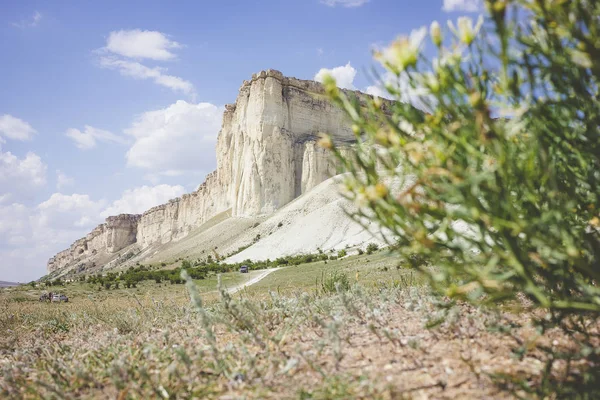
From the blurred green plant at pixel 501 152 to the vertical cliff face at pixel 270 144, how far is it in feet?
189

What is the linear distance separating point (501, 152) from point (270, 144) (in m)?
67.6

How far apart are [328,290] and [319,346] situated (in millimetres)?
4662

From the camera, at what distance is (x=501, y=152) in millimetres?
2049

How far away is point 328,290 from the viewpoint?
8000 mm

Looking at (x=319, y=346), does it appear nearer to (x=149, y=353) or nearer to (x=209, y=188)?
(x=149, y=353)

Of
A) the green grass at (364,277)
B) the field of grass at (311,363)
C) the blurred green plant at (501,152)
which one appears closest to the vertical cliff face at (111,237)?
the green grass at (364,277)

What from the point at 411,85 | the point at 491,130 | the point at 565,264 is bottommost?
the point at 565,264

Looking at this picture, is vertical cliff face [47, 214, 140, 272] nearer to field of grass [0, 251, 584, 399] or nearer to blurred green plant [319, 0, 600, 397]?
field of grass [0, 251, 584, 399]

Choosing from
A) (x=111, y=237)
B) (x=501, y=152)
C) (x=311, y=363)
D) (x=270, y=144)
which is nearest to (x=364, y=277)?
(x=311, y=363)

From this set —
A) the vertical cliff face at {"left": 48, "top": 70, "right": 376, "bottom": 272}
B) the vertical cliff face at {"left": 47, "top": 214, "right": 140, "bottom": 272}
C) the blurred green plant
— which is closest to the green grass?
the blurred green plant

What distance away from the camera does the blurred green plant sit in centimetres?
212

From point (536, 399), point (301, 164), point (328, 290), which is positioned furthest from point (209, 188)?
point (536, 399)

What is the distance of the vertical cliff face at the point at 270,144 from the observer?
6738cm

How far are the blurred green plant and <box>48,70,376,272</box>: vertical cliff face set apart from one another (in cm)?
5764
